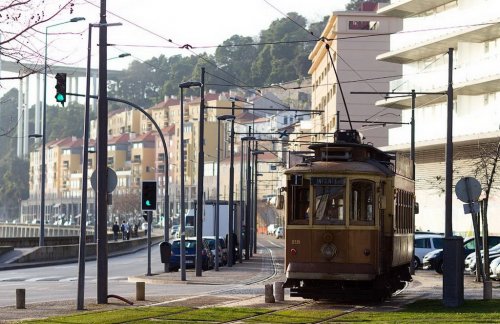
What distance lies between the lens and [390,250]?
30.0 m

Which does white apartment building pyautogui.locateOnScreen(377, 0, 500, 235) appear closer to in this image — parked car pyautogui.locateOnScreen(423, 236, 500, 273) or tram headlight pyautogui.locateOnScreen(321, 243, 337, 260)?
parked car pyautogui.locateOnScreen(423, 236, 500, 273)

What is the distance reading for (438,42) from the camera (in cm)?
7600

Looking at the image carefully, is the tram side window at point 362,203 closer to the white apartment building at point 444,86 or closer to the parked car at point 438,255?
the parked car at point 438,255

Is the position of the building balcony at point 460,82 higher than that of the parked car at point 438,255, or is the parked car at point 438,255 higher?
the building balcony at point 460,82

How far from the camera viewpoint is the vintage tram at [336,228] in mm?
28219

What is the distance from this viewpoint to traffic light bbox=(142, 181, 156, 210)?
138 feet

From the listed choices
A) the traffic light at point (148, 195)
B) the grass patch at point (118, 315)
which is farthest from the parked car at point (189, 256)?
the grass patch at point (118, 315)

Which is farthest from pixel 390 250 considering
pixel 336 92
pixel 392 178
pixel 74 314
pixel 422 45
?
pixel 336 92

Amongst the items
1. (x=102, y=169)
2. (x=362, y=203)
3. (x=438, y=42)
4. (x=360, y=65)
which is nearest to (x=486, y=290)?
(x=362, y=203)

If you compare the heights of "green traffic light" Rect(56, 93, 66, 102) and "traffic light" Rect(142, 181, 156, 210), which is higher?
"green traffic light" Rect(56, 93, 66, 102)

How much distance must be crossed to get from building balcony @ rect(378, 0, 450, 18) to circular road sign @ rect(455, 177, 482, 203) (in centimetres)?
5074

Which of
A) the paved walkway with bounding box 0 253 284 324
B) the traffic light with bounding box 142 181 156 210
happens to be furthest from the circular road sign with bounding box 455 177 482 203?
the traffic light with bounding box 142 181 156 210

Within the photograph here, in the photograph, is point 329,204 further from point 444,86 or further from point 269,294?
point 444,86

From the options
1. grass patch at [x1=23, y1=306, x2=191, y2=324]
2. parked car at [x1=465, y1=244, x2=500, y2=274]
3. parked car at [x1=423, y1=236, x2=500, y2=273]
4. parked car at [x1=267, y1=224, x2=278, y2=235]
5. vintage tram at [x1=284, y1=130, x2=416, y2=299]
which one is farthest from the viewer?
parked car at [x1=267, y1=224, x2=278, y2=235]
